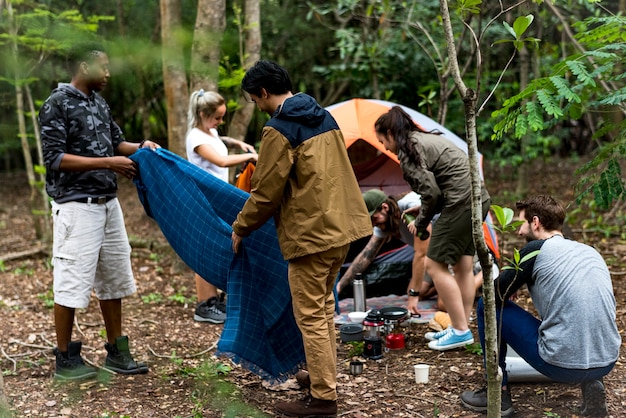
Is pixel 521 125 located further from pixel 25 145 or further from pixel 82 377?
pixel 25 145

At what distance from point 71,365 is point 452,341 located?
1.95 m

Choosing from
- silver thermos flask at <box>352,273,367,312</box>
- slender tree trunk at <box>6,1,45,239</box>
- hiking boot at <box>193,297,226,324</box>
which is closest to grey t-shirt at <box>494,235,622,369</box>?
silver thermos flask at <box>352,273,367,312</box>

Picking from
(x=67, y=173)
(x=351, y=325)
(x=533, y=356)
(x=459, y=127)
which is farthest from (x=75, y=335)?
(x=459, y=127)

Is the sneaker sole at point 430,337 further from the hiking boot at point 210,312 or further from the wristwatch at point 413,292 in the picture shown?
the hiking boot at point 210,312

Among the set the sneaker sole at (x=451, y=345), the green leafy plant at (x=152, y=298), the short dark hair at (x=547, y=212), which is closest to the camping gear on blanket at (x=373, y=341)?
the sneaker sole at (x=451, y=345)

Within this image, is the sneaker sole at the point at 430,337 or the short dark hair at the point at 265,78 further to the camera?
the sneaker sole at the point at 430,337

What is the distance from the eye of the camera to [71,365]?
333 cm

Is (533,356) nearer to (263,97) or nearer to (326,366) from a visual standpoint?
(326,366)

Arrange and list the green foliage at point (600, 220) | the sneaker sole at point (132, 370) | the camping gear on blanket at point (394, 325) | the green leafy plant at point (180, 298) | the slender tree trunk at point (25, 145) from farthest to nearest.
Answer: the green foliage at point (600, 220)
the green leafy plant at point (180, 298)
the slender tree trunk at point (25, 145)
the camping gear on blanket at point (394, 325)
the sneaker sole at point (132, 370)

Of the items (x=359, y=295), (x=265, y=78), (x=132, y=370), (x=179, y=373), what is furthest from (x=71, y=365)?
(x=359, y=295)

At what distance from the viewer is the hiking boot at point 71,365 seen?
10.8 feet

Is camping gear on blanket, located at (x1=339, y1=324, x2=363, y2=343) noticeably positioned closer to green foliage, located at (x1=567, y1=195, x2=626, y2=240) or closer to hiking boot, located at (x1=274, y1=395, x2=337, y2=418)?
hiking boot, located at (x1=274, y1=395, x2=337, y2=418)

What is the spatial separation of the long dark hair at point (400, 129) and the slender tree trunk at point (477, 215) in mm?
1385

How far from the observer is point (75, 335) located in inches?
163
